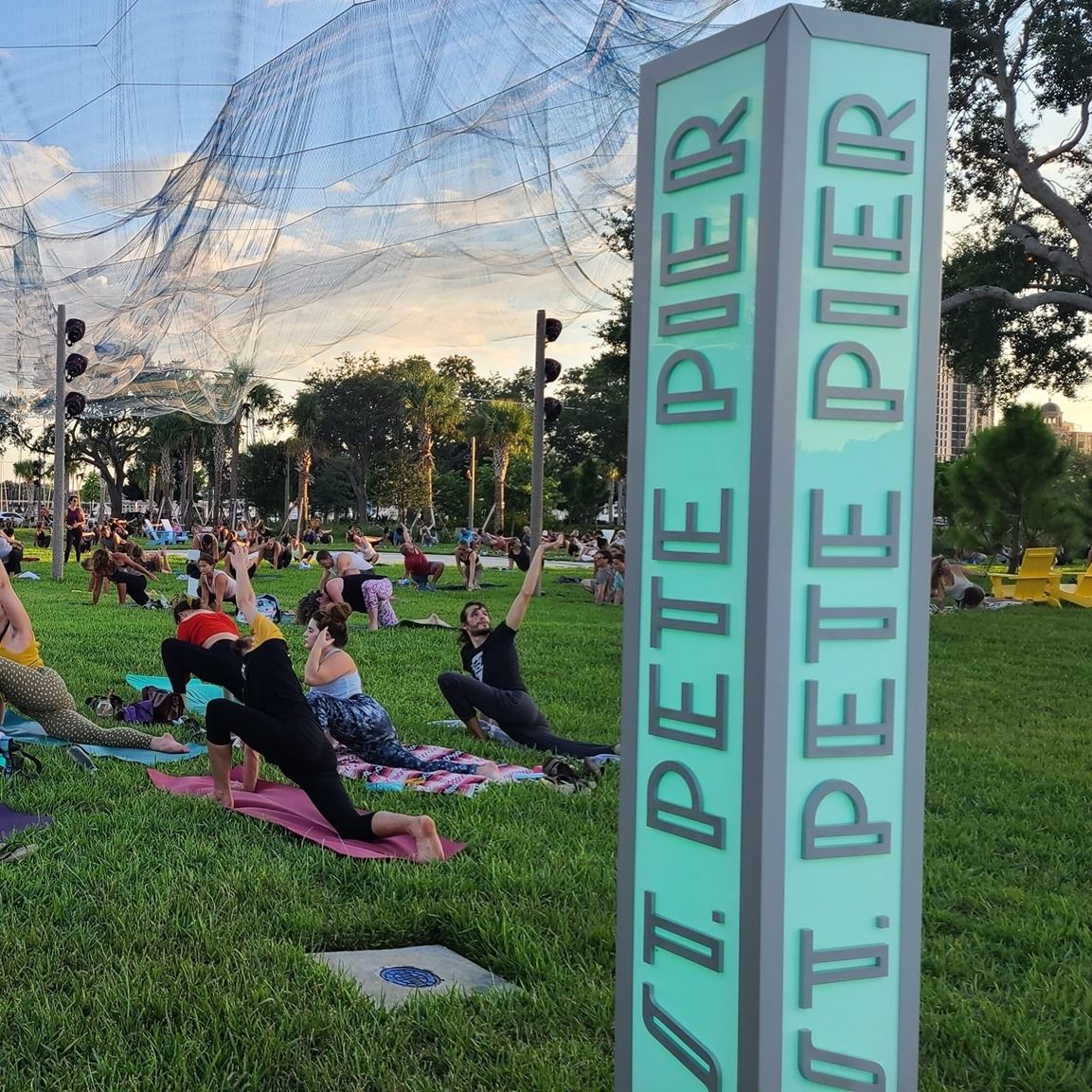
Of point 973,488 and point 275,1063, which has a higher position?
point 973,488

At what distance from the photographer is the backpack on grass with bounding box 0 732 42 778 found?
6.85 m

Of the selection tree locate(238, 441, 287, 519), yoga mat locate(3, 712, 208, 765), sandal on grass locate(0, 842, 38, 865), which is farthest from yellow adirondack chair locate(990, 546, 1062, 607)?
tree locate(238, 441, 287, 519)

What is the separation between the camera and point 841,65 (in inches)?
85.7

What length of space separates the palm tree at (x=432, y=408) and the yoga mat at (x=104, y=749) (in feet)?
195

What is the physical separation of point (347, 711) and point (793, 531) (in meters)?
5.76

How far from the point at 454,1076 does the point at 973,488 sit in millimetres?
28291

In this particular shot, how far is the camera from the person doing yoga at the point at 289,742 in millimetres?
5562

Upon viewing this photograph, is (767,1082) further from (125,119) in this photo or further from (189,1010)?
(125,119)

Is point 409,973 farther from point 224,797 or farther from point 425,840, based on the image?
point 224,797

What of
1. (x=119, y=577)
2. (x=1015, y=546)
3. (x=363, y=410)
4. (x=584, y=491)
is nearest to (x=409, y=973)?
(x=119, y=577)

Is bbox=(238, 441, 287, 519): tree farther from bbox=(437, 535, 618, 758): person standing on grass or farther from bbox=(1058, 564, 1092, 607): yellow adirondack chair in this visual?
bbox=(437, 535, 618, 758): person standing on grass

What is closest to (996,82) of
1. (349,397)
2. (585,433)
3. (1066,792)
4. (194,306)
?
(194,306)

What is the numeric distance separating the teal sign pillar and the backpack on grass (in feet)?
18.3

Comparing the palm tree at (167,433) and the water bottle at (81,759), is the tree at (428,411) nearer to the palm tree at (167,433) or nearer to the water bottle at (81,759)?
the palm tree at (167,433)
